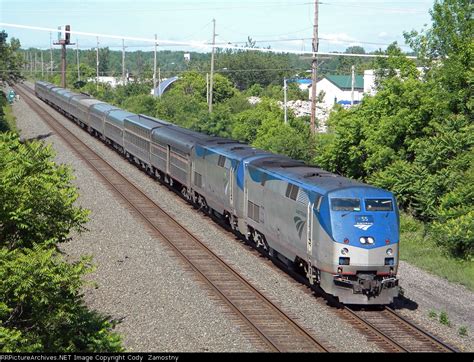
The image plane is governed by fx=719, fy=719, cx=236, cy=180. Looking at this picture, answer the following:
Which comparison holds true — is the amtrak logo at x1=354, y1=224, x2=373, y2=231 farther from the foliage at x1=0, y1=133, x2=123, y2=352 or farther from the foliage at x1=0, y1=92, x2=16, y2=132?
the foliage at x1=0, y1=92, x2=16, y2=132

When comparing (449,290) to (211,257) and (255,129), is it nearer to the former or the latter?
(211,257)

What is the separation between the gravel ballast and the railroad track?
1.20 feet

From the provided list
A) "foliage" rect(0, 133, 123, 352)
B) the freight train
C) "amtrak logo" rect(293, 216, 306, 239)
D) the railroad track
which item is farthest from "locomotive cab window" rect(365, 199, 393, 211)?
"foliage" rect(0, 133, 123, 352)

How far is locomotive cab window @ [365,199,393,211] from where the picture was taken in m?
17.5

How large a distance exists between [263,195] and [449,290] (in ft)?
19.7

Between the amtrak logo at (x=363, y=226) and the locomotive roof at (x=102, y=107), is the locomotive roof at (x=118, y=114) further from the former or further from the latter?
the amtrak logo at (x=363, y=226)

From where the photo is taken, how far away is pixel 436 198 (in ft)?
91.6

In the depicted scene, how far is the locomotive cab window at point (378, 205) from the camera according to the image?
1753 cm

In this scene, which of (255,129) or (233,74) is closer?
(255,129)

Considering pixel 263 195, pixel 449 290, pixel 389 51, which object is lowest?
pixel 449 290

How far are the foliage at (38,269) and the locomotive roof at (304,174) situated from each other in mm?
6327

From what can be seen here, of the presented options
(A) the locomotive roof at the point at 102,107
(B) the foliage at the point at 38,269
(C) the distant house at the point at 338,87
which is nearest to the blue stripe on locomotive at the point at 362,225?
(B) the foliage at the point at 38,269

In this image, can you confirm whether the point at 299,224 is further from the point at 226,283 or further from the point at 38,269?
the point at 38,269

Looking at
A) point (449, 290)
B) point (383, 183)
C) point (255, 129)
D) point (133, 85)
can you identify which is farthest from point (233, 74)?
point (449, 290)
